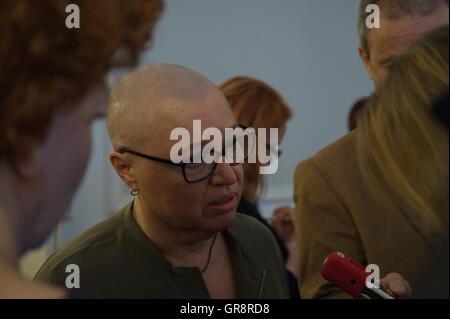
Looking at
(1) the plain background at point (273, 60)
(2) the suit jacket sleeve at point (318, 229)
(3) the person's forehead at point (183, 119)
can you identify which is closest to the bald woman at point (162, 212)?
(3) the person's forehead at point (183, 119)

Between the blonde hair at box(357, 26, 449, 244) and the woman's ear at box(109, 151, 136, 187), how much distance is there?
0.37 m

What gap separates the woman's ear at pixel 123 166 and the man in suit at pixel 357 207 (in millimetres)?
353

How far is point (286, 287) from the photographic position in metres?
1.07

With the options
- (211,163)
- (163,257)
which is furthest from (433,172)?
(163,257)

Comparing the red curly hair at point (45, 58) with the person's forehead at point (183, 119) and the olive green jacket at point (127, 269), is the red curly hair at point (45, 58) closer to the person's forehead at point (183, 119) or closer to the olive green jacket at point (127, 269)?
the person's forehead at point (183, 119)

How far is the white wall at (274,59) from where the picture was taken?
205cm

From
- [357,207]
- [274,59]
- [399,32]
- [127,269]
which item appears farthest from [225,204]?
[274,59]

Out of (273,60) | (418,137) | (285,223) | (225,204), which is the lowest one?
(285,223)

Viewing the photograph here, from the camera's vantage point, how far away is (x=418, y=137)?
74 cm

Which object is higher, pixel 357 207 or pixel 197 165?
pixel 197 165

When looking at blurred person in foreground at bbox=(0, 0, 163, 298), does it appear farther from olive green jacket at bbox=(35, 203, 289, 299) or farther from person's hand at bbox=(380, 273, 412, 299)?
person's hand at bbox=(380, 273, 412, 299)

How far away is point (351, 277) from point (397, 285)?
0.10 metres

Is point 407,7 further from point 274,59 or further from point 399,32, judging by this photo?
point 274,59
